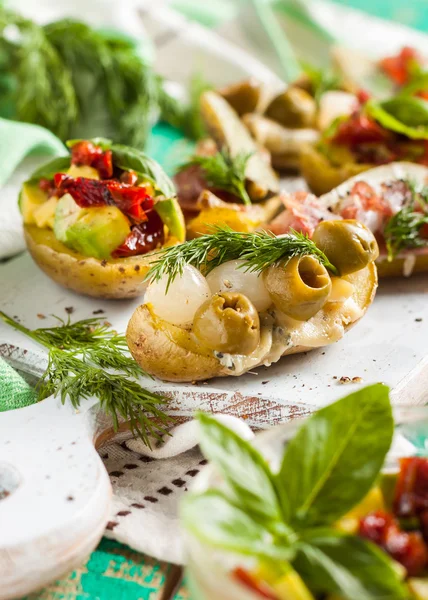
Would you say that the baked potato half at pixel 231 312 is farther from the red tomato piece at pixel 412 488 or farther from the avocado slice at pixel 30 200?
the avocado slice at pixel 30 200

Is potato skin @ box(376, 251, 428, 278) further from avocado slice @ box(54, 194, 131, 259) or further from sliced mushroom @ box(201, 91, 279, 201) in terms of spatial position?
avocado slice @ box(54, 194, 131, 259)

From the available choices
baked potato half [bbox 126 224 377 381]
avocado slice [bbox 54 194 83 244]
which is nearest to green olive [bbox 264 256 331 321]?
baked potato half [bbox 126 224 377 381]

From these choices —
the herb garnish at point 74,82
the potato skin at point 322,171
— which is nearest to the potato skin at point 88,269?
the potato skin at point 322,171

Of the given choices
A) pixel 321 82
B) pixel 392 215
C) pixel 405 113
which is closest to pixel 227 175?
pixel 392 215

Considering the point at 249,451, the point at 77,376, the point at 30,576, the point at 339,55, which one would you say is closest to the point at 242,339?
the point at 77,376

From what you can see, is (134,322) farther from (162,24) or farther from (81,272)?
(162,24)
